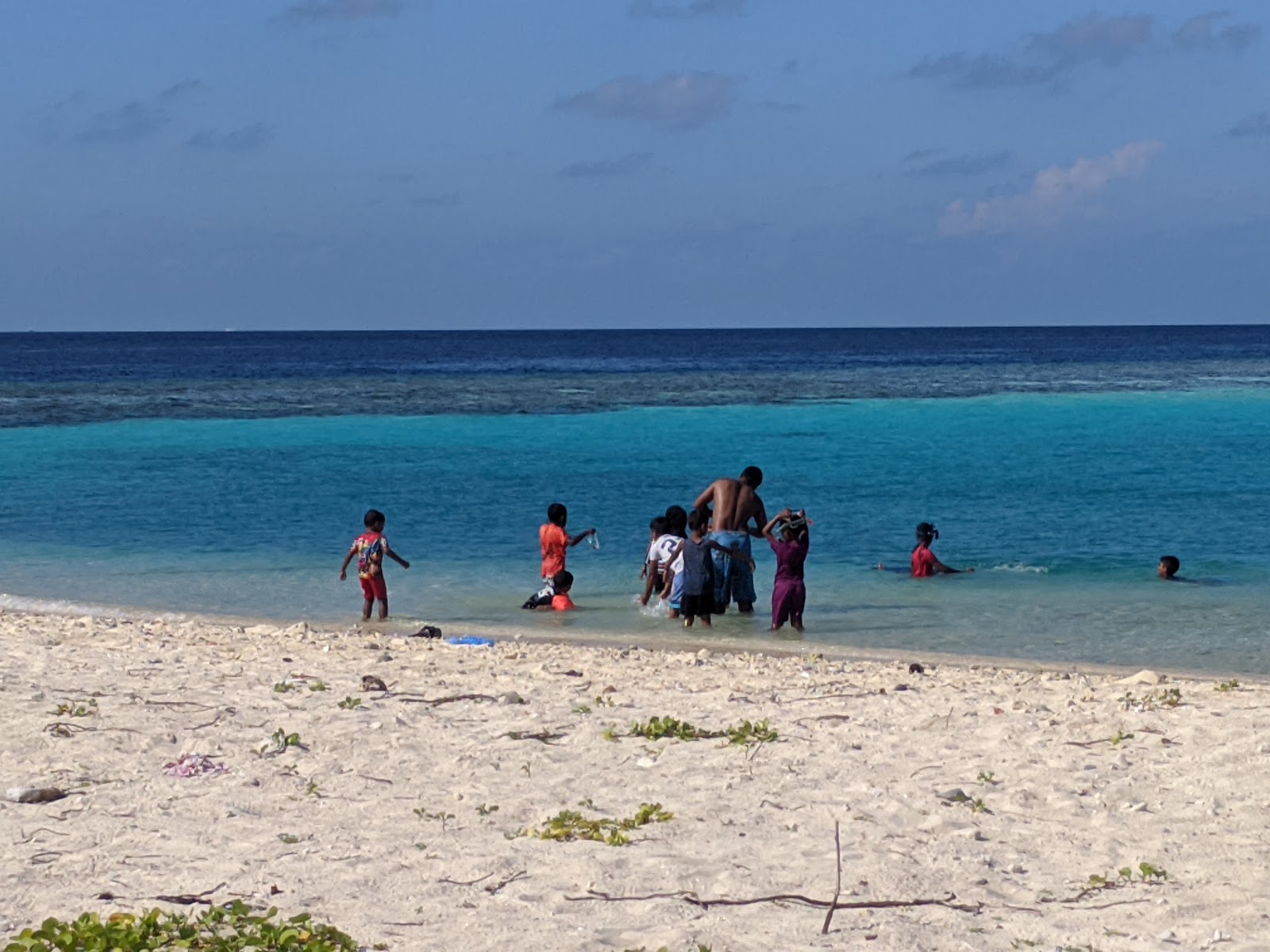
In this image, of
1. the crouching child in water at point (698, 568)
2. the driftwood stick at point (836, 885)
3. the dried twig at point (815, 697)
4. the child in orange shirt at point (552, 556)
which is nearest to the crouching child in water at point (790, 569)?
the crouching child in water at point (698, 568)

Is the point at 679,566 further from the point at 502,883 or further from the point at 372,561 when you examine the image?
the point at 502,883

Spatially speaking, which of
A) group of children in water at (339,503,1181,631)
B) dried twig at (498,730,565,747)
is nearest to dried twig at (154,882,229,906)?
dried twig at (498,730,565,747)

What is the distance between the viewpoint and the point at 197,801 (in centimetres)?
629

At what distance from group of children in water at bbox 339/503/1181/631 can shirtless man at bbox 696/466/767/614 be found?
3.3 inches

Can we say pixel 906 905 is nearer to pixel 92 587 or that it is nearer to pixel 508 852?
pixel 508 852

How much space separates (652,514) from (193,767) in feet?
52.1

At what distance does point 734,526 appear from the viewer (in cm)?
1324

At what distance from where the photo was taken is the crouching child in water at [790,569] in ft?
41.1

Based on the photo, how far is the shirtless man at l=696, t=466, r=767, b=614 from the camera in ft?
43.2

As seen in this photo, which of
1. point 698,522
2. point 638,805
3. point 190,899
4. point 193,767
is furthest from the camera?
point 698,522

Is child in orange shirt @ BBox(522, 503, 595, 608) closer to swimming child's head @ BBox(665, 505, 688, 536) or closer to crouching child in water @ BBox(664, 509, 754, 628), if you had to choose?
swimming child's head @ BBox(665, 505, 688, 536)

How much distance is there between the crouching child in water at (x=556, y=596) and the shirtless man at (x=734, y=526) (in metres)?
1.59

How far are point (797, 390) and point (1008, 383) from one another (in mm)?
12743

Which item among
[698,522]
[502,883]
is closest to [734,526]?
[698,522]
